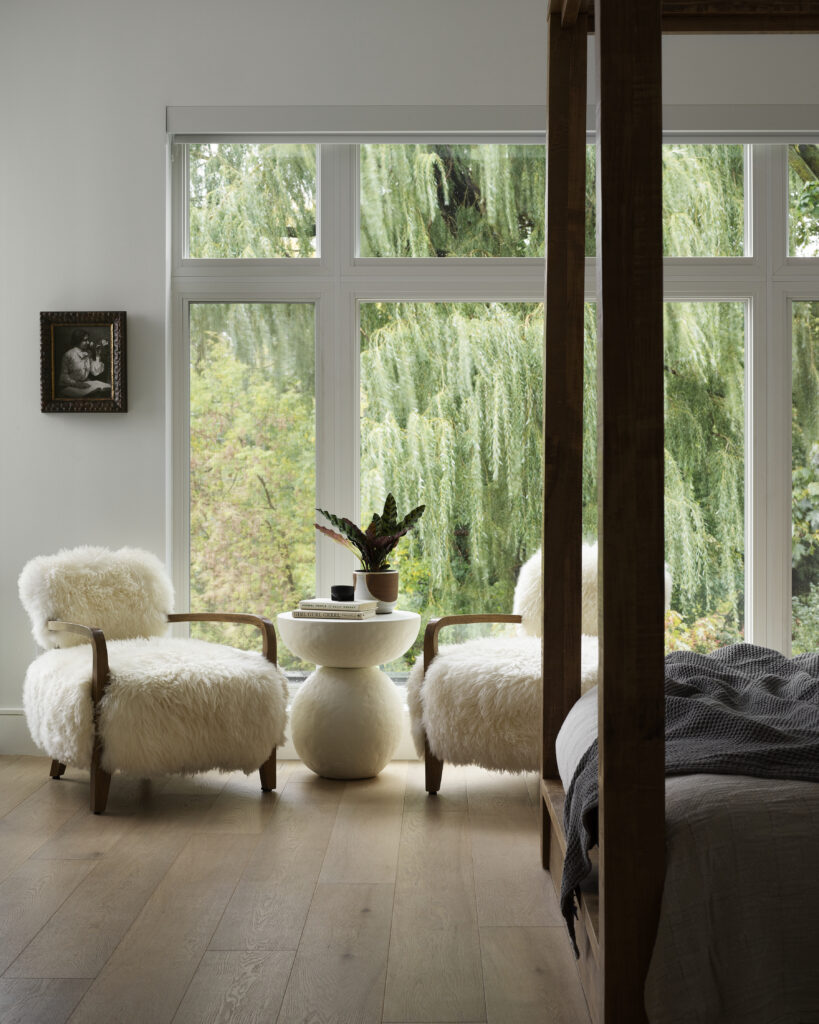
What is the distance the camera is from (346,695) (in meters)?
3.72

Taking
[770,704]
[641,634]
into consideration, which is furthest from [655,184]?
[770,704]

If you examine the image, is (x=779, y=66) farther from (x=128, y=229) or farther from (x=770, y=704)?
(x=770, y=704)

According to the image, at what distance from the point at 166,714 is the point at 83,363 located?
1.68 meters

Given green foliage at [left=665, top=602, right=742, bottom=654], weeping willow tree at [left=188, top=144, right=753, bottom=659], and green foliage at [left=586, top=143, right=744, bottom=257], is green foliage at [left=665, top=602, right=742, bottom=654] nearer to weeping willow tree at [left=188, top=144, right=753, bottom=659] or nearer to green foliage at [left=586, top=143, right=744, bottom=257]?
weeping willow tree at [left=188, top=144, right=753, bottom=659]

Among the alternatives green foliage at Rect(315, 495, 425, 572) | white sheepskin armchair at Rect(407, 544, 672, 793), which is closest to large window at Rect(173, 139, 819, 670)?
green foliage at Rect(315, 495, 425, 572)

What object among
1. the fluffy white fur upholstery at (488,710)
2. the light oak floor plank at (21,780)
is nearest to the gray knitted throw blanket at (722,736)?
the fluffy white fur upholstery at (488,710)

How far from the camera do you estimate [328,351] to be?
433 cm

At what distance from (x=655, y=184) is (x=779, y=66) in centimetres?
317

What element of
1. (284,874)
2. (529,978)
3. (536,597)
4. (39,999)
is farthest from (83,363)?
(529,978)

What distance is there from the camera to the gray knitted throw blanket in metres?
1.71

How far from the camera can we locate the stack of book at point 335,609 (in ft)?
12.1

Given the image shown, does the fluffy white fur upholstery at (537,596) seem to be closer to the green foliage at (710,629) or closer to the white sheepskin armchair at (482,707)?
the white sheepskin armchair at (482,707)

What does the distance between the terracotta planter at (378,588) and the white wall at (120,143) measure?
918mm

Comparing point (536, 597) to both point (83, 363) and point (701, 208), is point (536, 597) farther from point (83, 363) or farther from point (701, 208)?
point (83, 363)
